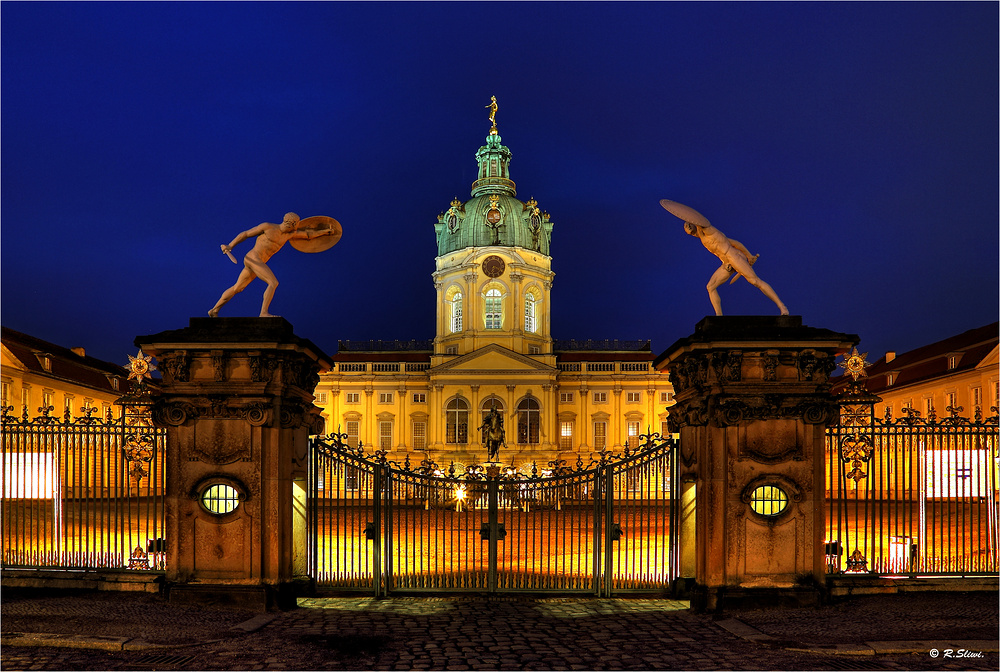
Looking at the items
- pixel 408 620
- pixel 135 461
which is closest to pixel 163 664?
pixel 408 620

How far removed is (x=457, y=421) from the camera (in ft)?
224

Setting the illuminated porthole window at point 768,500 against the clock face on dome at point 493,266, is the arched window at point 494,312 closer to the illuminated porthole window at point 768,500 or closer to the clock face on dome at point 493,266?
the clock face on dome at point 493,266

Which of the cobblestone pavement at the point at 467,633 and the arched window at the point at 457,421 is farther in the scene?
the arched window at the point at 457,421

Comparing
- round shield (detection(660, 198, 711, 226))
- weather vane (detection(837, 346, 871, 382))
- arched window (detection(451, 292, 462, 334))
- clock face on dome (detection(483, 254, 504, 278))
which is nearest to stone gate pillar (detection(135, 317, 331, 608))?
round shield (detection(660, 198, 711, 226))

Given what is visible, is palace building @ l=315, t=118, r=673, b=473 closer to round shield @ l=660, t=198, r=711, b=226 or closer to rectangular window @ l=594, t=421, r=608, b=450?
rectangular window @ l=594, t=421, r=608, b=450

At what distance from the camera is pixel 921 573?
11.6 m

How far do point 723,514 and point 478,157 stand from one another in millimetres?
66856

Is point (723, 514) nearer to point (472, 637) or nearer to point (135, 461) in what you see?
point (472, 637)

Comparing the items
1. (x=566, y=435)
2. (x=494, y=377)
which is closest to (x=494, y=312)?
(x=494, y=377)

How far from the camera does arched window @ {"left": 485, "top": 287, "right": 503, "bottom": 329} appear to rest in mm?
71062

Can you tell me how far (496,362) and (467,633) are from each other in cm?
5855

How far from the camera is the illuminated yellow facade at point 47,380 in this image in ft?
137

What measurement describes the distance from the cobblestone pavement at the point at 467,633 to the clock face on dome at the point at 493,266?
58702 millimetres

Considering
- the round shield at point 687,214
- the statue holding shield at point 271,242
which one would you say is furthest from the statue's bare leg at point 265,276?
the round shield at point 687,214
